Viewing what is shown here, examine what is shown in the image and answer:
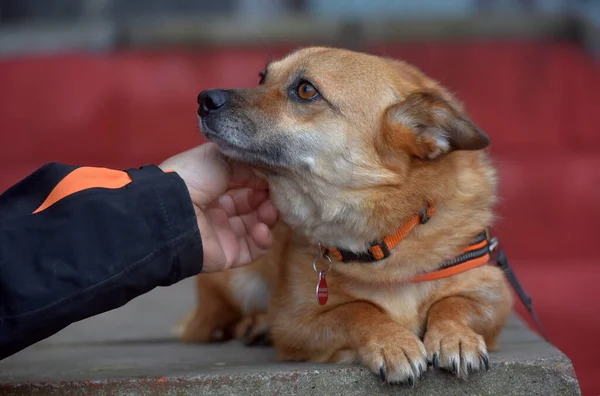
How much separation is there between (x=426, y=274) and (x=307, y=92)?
0.68 metres

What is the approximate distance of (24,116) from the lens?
543 centimetres

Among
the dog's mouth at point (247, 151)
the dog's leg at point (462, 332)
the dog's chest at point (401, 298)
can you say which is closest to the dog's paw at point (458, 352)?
the dog's leg at point (462, 332)

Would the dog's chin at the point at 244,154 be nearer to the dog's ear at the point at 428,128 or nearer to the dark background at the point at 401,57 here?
the dog's ear at the point at 428,128

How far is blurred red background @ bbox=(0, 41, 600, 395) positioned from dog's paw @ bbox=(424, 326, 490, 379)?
109 inches

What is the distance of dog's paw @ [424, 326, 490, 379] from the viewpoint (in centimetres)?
231

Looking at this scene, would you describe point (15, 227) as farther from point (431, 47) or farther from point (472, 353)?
point (431, 47)

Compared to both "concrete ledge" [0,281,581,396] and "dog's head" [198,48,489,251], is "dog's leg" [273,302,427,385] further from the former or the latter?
"dog's head" [198,48,489,251]

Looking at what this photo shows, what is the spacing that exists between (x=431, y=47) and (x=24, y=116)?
101 inches

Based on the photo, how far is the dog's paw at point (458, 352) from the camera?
231cm

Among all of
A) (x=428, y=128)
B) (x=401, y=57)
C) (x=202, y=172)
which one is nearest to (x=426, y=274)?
(x=428, y=128)

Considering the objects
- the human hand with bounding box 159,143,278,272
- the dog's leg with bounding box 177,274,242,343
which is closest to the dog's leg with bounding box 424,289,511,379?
the human hand with bounding box 159,143,278,272

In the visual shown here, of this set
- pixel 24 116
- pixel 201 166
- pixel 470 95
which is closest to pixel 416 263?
pixel 201 166

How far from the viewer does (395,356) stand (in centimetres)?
232

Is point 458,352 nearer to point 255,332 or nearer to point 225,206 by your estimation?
point 225,206
